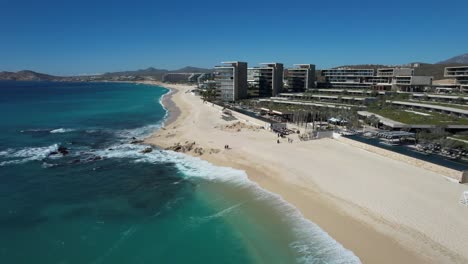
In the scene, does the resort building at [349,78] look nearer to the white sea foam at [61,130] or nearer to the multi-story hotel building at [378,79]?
the multi-story hotel building at [378,79]

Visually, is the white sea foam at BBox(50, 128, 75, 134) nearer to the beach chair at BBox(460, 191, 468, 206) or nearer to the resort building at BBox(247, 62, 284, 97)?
the beach chair at BBox(460, 191, 468, 206)

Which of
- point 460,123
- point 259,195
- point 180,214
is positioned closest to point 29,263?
point 180,214

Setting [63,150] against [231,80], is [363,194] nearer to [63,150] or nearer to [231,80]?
[63,150]

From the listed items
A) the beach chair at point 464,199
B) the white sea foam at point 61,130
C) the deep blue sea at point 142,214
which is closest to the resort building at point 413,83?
the beach chair at point 464,199

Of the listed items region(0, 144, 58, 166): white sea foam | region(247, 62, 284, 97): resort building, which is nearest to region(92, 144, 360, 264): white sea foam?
region(0, 144, 58, 166): white sea foam

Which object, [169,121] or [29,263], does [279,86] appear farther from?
[29,263]

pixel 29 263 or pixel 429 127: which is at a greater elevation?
pixel 429 127
